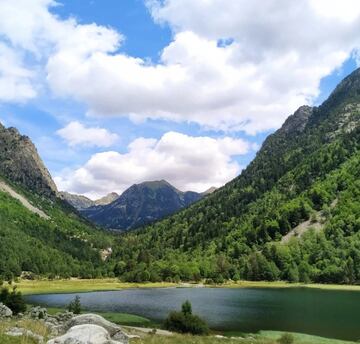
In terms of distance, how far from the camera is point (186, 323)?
→ 67562 mm

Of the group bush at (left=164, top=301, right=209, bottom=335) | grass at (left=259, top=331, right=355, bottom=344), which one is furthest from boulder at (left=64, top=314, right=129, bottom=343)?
grass at (left=259, top=331, right=355, bottom=344)

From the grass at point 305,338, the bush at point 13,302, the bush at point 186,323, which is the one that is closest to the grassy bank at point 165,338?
the grass at point 305,338

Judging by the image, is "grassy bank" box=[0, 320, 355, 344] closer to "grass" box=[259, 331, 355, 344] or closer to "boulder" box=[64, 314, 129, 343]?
"grass" box=[259, 331, 355, 344]

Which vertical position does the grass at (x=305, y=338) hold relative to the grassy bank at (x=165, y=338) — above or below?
below

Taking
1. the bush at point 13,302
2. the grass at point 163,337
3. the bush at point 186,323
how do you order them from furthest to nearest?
the bush at point 13,302, the bush at point 186,323, the grass at point 163,337

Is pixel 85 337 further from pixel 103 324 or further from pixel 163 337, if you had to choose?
pixel 163 337

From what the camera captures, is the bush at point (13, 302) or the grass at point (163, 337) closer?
the grass at point (163, 337)

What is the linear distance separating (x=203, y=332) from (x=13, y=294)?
3782cm

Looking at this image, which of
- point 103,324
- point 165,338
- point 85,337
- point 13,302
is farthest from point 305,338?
point 85,337

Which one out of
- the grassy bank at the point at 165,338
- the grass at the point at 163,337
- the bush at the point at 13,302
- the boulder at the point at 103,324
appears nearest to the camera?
the grassy bank at the point at 165,338

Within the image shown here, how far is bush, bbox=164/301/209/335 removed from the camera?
2589 inches

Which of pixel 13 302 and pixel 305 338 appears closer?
pixel 305 338

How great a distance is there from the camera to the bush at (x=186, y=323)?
2589 inches

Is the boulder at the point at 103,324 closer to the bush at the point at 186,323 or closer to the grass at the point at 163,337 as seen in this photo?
the grass at the point at 163,337
